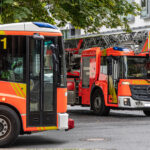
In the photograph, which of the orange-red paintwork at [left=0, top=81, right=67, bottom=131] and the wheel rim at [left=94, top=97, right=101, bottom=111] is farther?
the wheel rim at [left=94, top=97, right=101, bottom=111]

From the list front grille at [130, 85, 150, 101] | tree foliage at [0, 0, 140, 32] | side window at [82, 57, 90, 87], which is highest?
tree foliage at [0, 0, 140, 32]

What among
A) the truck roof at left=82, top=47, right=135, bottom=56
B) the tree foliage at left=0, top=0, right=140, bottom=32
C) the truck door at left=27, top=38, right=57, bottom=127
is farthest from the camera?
the truck roof at left=82, top=47, right=135, bottom=56

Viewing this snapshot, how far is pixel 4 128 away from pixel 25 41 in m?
1.93

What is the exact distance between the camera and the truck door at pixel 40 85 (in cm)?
1155

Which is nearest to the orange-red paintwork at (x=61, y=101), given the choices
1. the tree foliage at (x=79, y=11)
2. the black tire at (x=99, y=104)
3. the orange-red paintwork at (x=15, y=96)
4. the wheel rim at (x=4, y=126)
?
the orange-red paintwork at (x=15, y=96)

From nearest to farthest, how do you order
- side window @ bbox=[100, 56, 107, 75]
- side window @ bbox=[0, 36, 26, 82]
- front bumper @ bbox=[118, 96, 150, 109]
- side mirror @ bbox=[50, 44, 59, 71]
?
side window @ bbox=[0, 36, 26, 82] → side mirror @ bbox=[50, 44, 59, 71] → front bumper @ bbox=[118, 96, 150, 109] → side window @ bbox=[100, 56, 107, 75]

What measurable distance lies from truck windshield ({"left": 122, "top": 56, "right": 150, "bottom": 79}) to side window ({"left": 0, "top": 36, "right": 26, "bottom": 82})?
28.1 feet

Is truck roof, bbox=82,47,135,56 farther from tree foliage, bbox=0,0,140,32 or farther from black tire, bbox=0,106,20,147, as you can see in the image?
black tire, bbox=0,106,20,147

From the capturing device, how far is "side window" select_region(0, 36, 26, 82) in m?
11.4

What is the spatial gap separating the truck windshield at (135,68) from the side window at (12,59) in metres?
8.56

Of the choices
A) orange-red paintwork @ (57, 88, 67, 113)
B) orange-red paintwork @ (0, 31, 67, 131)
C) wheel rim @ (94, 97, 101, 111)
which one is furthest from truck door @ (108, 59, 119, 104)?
orange-red paintwork @ (0, 31, 67, 131)

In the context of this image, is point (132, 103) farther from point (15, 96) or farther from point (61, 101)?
point (15, 96)

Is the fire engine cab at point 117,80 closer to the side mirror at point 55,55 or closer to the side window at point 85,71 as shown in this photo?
the side window at point 85,71

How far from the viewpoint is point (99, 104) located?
20.7 meters
